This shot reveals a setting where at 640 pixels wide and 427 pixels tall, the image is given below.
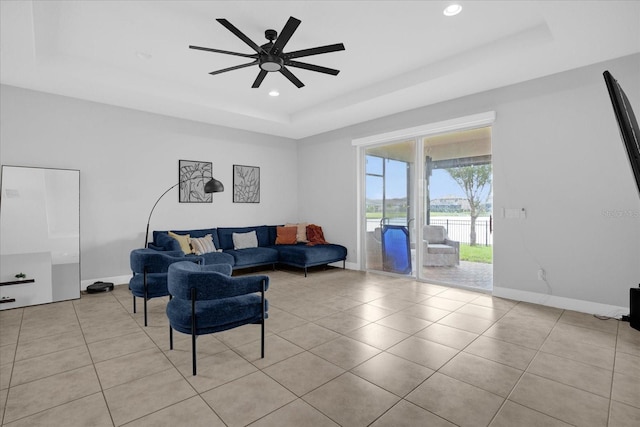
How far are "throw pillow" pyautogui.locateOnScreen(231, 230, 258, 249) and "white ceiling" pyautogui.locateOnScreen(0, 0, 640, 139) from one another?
2.44 meters

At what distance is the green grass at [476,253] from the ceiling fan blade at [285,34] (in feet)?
12.7

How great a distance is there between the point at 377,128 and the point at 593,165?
10.5 ft

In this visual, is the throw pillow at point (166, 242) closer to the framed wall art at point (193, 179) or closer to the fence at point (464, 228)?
the framed wall art at point (193, 179)

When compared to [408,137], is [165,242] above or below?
below

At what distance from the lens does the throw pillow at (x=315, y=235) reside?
652 centimetres

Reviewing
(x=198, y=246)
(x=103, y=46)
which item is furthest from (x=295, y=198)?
(x=103, y=46)

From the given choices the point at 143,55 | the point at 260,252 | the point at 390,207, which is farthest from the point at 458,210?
the point at 143,55

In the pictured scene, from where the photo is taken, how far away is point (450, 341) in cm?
293

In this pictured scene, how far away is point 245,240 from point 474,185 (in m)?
4.22

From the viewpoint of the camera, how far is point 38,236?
4.26 metres

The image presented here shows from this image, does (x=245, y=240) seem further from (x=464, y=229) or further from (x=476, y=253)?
(x=476, y=253)

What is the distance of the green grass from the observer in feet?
15.2

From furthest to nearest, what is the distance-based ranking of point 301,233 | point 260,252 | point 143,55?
point 301,233
point 260,252
point 143,55

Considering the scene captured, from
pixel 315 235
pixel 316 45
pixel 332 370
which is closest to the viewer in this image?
pixel 332 370
